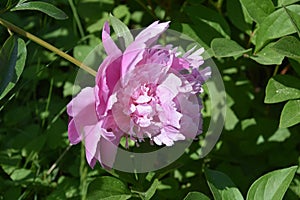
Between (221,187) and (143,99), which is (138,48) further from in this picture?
(221,187)

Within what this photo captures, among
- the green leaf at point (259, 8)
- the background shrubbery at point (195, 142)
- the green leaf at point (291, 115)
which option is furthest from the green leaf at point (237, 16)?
the green leaf at point (291, 115)

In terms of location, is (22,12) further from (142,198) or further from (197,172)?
(142,198)

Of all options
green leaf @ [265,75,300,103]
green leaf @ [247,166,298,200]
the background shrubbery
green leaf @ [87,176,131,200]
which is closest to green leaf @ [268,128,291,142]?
the background shrubbery

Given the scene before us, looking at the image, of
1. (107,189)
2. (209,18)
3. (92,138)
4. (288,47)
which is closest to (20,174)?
(107,189)

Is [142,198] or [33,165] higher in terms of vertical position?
[142,198]

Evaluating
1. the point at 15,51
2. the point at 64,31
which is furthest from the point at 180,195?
the point at 64,31

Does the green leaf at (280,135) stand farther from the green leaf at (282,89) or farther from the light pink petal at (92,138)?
the light pink petal at (92,138)
